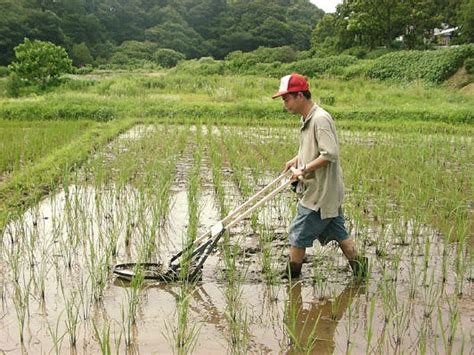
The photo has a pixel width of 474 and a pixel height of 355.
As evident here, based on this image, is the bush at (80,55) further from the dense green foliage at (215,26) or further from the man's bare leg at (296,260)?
the man's bare leg at (296,260)

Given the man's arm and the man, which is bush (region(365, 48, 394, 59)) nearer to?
the man

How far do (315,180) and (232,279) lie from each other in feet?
2.49

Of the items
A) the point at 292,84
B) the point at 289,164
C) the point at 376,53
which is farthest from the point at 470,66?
the point at 292,84

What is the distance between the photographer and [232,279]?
2.95 metres

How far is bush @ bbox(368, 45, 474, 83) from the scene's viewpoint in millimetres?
19750

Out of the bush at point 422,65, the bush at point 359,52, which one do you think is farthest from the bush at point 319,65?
the bush at point 359,52

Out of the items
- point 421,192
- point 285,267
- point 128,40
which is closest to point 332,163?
point 285,267

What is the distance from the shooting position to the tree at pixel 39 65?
20172 millimetres

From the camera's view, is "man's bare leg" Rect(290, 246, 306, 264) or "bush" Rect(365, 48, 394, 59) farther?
"bush" Rect(365, 48, 394, 59)

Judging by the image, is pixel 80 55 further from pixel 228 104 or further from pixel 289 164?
pixel 289 164

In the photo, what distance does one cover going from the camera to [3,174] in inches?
236

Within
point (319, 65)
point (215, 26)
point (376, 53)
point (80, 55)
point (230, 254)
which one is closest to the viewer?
point (230, 254)

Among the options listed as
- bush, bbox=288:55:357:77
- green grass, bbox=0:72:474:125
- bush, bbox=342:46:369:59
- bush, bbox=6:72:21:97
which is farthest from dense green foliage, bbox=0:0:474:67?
bush, bbox=6:72:21:97

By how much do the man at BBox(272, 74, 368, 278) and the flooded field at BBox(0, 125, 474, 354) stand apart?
17 cm
